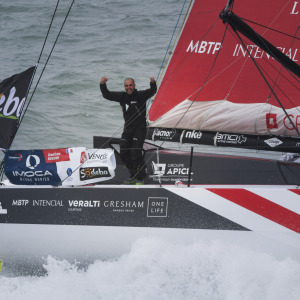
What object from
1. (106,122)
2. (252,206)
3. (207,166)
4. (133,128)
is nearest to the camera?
(252,206)

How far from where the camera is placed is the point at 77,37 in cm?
1223

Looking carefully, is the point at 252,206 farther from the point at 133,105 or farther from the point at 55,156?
the point at 55,156

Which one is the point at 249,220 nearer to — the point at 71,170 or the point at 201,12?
the point at 71,170

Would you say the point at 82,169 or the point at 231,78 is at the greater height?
the point at 231,78

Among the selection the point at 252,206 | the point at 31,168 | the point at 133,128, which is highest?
the point at 133,128

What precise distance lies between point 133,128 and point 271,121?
1.24 meters

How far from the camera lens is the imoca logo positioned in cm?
492

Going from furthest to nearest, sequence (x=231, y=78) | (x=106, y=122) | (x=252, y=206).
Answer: (x=106, y=122) → (x=231, y=78) → (x=252, y=206)

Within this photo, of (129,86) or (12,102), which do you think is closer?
(12,102)

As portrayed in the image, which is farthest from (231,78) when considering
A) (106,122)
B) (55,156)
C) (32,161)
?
(106,122)

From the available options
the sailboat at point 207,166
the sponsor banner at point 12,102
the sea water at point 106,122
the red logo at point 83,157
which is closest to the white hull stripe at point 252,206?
the sailboat at point 207,166

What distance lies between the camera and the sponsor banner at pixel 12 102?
4.93 metres

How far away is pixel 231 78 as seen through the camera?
18.8 feet

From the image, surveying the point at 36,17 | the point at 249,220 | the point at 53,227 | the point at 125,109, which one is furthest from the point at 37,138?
the point at 36,17
